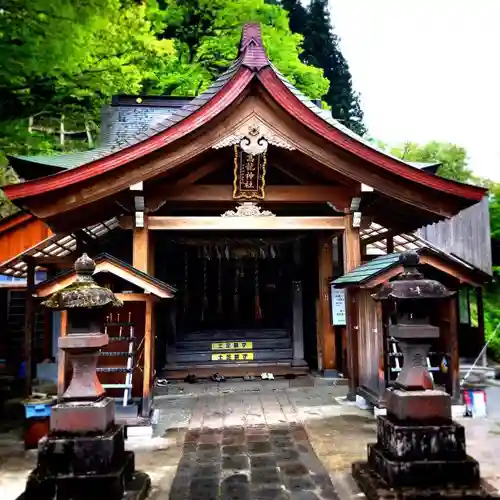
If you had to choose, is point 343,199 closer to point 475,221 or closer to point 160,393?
point 160,393

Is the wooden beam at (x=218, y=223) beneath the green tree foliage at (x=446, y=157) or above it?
beneath

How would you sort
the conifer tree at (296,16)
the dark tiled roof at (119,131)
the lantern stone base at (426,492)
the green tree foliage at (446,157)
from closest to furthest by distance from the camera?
the lantern stone base at (426,492)
the dark tiled roof at (119,131)
the green tree foliage at (446,157)
the conifer tree at (296,16)

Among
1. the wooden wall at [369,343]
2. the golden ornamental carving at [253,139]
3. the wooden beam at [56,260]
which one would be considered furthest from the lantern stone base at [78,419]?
the wooden beam at [56,260]

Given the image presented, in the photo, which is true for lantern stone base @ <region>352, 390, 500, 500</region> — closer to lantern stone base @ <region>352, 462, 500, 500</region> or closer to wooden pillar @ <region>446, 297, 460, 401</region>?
lantern stone base @ <region>352, 462, 500, 500</region>

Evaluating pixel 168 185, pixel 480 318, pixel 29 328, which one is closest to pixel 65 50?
pixel 168 185

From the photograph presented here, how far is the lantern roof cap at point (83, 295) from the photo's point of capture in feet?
15.7

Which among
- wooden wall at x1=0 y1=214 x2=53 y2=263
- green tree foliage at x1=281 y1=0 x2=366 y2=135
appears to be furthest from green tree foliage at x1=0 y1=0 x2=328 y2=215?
green tree foliage at x1=281 y1=0 x2=366 y2=135

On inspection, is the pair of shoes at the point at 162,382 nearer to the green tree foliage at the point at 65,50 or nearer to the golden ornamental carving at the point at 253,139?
the golden ornamental carving at the point at 253,139

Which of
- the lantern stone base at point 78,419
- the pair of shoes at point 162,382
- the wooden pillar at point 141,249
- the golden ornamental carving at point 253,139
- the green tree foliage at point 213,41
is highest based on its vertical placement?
the green tree foliage at point 213,41

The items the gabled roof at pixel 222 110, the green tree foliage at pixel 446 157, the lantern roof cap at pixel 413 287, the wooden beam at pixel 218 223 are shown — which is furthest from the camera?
the green tree foliage at pixel 446 157

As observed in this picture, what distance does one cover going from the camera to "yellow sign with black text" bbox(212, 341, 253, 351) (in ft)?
38.5

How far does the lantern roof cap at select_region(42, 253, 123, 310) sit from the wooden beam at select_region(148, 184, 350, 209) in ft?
11.0

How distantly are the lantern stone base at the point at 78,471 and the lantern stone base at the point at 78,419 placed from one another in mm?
69

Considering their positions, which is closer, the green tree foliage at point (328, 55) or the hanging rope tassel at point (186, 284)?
the hanging rope tassel at point (186, 284)
